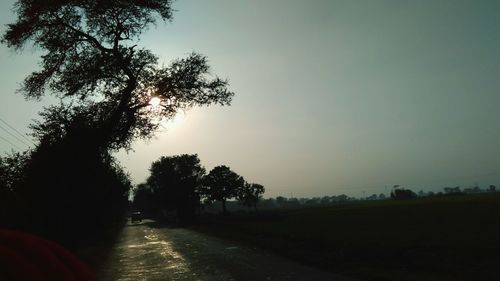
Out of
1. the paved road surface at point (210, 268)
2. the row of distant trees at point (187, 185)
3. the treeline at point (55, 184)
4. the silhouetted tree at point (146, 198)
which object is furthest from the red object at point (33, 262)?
the silhouetted tree at point (146, 198)

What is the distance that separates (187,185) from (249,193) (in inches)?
1307

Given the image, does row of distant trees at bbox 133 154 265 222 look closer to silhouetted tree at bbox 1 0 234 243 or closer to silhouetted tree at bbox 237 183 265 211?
silhouetted tree at bbox 237 183 265 211

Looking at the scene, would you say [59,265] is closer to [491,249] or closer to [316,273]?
[316,273]

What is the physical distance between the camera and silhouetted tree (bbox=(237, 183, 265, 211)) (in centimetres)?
13088

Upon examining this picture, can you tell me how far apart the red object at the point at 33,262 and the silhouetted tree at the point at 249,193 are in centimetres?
12610

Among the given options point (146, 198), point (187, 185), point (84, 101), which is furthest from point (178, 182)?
point (84, 101)

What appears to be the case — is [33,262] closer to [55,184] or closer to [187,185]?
[55,184]

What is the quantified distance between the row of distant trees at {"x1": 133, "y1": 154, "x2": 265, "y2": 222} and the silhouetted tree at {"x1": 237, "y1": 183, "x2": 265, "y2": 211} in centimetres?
108

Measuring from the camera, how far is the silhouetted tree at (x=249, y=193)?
131 metres

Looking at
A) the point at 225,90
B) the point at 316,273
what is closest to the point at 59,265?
the point at 316,273

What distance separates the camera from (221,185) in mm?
119312

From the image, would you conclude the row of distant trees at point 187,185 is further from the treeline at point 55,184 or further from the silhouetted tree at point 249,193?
the treeline at point 55,184

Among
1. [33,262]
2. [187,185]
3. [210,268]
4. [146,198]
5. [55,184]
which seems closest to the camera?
[33,262]

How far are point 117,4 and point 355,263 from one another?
1322 centimetres
